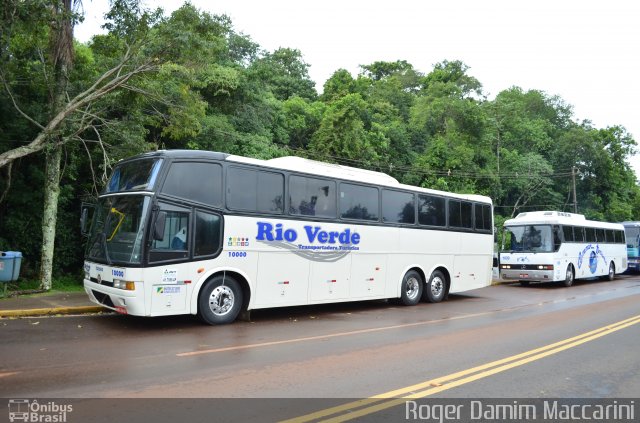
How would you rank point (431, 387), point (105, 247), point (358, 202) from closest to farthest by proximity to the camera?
point (431, 387), point (105, 247), point (358, 202)

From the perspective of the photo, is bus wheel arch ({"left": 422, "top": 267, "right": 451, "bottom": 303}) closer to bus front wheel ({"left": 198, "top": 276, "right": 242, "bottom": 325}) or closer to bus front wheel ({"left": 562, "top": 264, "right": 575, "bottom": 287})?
bus front wheel ({"left": 198, "top": 276, "right": 242, "bottom": 325})

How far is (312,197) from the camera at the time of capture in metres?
11.8

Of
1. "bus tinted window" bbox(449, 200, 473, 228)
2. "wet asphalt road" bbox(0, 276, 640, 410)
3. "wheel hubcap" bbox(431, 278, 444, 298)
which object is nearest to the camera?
Result: "wet asphalt road" bbox(0, 276, 640, 410)

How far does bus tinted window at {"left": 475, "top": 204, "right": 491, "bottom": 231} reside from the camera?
1648 centimetres

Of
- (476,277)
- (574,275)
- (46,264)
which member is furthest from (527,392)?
(574,275)

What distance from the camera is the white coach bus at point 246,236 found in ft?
30.2

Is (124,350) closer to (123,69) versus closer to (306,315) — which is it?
(306,315)

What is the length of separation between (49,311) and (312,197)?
6405 millimetres

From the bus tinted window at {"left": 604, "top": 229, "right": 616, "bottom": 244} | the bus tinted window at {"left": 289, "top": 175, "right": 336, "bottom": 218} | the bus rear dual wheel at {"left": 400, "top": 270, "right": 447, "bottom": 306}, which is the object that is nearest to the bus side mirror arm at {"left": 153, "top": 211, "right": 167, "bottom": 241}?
the bus tinted window at {"left": 289, "top": 175, "right": 336, "bottom": 218}

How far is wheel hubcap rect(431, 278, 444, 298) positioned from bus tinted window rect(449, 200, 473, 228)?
183cm

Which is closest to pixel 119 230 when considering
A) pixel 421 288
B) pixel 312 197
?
pixel 312 197

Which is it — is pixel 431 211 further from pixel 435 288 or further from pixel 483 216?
pixel 483 216

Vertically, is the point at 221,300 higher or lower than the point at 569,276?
lower

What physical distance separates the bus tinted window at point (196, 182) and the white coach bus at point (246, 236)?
0.02 m
